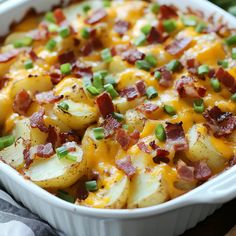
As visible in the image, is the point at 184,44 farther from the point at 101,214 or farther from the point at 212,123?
the point at 101,214

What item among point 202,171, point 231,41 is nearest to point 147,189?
point 202,171

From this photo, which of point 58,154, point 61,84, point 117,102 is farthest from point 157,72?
point 58,154

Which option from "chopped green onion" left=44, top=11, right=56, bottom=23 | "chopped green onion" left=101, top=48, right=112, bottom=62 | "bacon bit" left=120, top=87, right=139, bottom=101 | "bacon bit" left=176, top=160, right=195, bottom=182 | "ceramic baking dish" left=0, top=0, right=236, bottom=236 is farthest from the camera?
"chopped green onion" left=44, top=11, right=56, bottom=23

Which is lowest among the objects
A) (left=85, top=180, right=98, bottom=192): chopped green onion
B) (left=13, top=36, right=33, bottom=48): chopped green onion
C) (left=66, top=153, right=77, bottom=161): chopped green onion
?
(left=85, top=180, right=98, bottom=192): chopped green onion

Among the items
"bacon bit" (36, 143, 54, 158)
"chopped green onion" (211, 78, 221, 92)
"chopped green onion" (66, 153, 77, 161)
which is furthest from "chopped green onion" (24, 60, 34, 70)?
"chopped green onion" (211, 78, 221, 92)

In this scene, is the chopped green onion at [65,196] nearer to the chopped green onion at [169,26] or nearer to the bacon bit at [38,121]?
the bacon bit at [38,121]

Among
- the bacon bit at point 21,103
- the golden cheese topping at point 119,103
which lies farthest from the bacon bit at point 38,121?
the bacon bit at point 21,103

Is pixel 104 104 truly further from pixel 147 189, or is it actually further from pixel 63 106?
pixel 147 189

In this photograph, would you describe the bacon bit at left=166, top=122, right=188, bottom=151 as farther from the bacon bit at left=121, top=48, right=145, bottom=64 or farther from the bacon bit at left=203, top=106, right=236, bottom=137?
the bacon bit at left=121, top=48, right=145, bottom=64

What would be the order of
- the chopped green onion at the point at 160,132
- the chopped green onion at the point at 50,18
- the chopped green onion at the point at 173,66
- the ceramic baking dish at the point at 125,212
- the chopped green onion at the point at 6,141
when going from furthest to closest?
the chopped green onion at the point at 50,18, the chopped green onion at the point at 173,66, the chopped green onion at the point at 6,141, the chopped green onion at the point at 160,132, the ceramic baking dish at the point at 125,212
